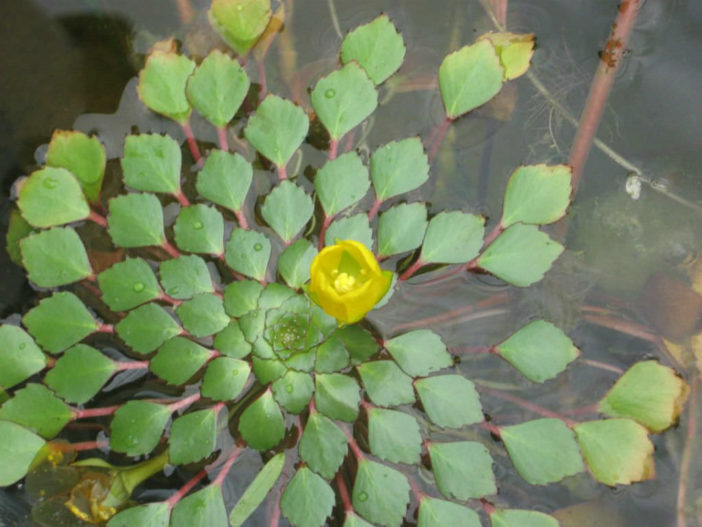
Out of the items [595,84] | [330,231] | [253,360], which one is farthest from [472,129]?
[253,360]

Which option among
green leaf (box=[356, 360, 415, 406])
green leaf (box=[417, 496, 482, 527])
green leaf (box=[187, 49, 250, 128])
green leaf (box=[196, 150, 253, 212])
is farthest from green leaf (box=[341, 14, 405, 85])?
green leaf (box=[417, 496, 482, 527])

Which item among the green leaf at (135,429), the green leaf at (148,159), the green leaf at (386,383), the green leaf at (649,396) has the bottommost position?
the green leaf at (649,396)

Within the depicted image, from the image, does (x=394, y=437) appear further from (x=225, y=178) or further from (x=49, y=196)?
(x=49, y=196)

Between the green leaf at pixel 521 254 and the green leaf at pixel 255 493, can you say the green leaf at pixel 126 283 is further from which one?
the green leaf at pixel 521 254

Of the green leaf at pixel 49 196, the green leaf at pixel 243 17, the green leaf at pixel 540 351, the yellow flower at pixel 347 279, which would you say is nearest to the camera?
the yellow flower at pixel 347 279

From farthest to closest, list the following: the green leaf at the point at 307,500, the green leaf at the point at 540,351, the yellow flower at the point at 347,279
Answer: the green leaf at the point at 540,351 → the green leaf at the point at 307,500 → the yellow flower at the point at 347,279

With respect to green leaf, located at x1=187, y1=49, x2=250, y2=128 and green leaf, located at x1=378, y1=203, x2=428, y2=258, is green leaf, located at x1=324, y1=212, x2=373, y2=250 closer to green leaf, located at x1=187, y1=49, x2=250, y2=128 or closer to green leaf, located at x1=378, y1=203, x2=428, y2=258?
green leaf, located at x1=378, y1=203, x2=428, y2=258

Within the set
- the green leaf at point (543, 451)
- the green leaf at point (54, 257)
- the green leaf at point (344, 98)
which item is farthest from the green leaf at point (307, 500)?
the green leaf at point (344, 98)
